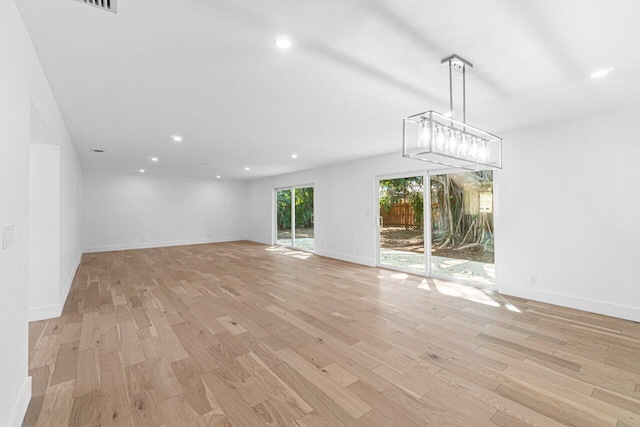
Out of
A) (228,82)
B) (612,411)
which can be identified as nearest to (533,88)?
(612,411)

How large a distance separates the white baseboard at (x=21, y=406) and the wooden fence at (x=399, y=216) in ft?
17.7

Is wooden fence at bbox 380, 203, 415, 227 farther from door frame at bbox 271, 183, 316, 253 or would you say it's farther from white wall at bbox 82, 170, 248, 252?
white wall at bbox 82, 170, 248, 252

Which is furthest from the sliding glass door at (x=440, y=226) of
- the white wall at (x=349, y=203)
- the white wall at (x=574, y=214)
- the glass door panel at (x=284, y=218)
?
the glass door panel at (x=284, y=218)

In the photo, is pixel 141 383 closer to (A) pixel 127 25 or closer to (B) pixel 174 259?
(A) pixel 127 25

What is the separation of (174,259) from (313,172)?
416cm

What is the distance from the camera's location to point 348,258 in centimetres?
678

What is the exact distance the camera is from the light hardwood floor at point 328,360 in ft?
5.78

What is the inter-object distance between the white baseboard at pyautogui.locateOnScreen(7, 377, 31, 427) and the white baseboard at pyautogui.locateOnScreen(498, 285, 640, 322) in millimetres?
5128

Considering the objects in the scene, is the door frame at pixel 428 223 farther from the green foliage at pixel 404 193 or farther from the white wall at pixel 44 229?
the white wall at pixel 44 229

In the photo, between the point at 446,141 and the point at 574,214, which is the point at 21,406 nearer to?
the point at 446,141

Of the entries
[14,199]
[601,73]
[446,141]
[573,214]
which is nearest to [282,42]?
[446,141]

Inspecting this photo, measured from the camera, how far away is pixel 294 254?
7.73m

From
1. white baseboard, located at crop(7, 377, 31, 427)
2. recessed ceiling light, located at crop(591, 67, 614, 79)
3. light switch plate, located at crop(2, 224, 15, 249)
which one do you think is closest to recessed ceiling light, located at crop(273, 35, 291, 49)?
light switch plate, located at crop(2, 224, 15, 249)

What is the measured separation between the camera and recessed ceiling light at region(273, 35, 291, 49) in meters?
1.91
